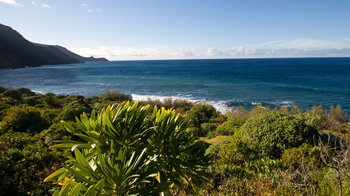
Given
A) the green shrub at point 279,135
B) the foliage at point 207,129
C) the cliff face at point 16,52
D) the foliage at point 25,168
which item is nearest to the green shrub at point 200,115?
the foliage at point 207,129

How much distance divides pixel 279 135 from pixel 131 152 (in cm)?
476

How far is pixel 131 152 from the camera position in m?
2.10

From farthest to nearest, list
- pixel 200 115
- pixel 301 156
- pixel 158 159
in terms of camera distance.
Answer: pixel 200 115 → pixel 301 156 → pixel 158 159

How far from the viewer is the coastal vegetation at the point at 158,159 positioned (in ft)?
5.50

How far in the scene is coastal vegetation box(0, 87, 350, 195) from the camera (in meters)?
1.68

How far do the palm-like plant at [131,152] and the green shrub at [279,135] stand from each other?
12.2 feet

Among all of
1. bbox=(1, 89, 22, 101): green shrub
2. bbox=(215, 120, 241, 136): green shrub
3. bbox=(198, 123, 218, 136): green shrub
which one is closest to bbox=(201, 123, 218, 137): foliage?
bbox=(198, 123, 218, 136): green shrub

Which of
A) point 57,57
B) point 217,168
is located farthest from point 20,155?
point 57,57

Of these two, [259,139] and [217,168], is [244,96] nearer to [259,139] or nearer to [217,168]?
[259,139]

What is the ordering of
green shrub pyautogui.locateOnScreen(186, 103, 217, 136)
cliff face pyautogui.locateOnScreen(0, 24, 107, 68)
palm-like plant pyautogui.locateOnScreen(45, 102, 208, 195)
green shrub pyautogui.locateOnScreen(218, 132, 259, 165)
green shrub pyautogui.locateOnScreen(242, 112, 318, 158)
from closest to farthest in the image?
palm-like plant pyautogui.locateOnScreen(45, 102, 208, 195) < green shrub pyautogui.locateOnScreen(218, 132, 259, 165) < green shrub pyautogui.locateOnScreen(242, 112, 318, 158) < green shrub pyautogui.locateOnScreen(186, 103, 217, 136) < cliff face pyautogui.locateOnScreen(0, 24, 107, 68)

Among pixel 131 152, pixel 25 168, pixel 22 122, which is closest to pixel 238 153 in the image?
pixel 131 152

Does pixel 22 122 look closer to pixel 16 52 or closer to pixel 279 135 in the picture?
pixel 279 135

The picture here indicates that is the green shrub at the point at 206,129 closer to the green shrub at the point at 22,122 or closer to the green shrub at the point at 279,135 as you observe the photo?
the green shrub at the point at 279,135

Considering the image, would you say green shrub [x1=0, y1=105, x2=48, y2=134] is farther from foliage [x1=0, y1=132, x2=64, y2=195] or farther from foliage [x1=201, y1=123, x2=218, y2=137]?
foliage [x1=201, y1=123, x2=218, y2=137]
